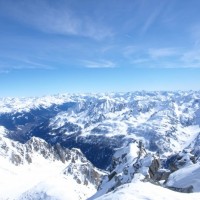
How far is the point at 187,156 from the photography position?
4385 inches

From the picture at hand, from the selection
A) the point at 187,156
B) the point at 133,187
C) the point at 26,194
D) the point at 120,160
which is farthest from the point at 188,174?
the point at 26,194

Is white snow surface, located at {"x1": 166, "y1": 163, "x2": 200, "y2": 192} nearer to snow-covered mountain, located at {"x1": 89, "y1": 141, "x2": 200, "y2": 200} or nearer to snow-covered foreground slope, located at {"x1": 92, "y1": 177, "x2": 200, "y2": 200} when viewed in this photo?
snow-covered mountain, located at {"x1": 89, "y1": 141, "x2": 200, "y2": 200}

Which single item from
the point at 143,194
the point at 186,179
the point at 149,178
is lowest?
the point at 149,178

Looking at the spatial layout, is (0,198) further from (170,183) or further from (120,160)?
(170,183)

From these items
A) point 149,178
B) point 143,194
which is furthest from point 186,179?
point 143,194

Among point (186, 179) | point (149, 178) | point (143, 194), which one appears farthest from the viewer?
point (149, 178)

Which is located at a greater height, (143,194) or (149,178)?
(143,194)

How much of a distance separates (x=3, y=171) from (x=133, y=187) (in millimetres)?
160305

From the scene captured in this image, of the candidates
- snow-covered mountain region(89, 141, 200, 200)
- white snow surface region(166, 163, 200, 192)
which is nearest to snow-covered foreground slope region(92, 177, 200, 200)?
snow-covered mountain region(89, 141, 200, 200)

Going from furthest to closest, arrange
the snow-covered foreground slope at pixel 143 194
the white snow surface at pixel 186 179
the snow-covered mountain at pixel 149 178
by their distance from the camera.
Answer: the white snow surface at pixel 186 179, the snow-covered mountain at pixel 149 178, the snow-covered foreground slope at pixel 143 194

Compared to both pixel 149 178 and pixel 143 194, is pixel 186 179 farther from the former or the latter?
pixel 143 194

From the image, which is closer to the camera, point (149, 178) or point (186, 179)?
point (186, 179)

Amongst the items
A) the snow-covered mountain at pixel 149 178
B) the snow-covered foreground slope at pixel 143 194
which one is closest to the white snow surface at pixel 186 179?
the snow-covered mountain at pixel 149 178

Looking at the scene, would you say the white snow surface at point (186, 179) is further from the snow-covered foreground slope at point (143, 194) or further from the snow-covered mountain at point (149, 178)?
the snow-covered foreground slope at point (143, 194)
